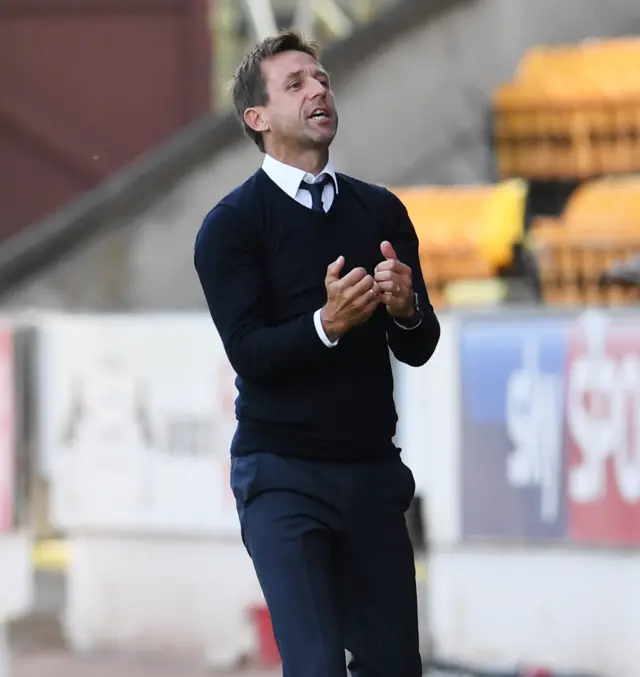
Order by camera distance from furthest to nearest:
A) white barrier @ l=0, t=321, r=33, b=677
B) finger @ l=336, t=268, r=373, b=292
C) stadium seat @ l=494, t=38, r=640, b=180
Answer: stadium seat @ l=494, t=38, r=640, b=180, white barrier @ l=0, t=321, r=33, b=677, finger @ l=336, t=268, r=373, b=292

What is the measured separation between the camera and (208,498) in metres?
6.60

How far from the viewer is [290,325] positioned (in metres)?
3.44

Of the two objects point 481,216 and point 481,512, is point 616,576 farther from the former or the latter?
point 481,216

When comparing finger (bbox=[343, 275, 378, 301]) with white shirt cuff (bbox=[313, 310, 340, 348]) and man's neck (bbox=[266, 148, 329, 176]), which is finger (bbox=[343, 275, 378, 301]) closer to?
white shirt cuff (bbox=[313, 310, 340, 348])

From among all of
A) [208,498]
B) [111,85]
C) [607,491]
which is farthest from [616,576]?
[111,85]

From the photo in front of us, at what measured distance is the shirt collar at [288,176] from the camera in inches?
140

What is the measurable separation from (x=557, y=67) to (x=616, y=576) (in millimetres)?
3766

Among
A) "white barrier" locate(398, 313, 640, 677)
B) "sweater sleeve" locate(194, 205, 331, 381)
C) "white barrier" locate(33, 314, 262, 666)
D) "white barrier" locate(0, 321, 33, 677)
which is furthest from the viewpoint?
"white barrier" locate(0, 321, 33, 677)

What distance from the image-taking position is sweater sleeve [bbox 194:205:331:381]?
342 cm

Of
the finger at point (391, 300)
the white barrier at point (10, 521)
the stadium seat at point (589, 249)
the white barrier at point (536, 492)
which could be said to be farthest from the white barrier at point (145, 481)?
the finger at point (391, 300)

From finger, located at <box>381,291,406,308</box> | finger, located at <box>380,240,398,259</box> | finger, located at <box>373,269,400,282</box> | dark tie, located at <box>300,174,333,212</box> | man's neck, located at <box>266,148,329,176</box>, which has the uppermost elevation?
man's neck, located at <box>266,148,329,176</box>

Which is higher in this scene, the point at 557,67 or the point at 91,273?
the point at 557,67

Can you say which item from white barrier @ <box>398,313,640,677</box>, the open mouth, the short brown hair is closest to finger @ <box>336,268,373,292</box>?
the open mouth

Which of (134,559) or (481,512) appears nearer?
(481,512)
